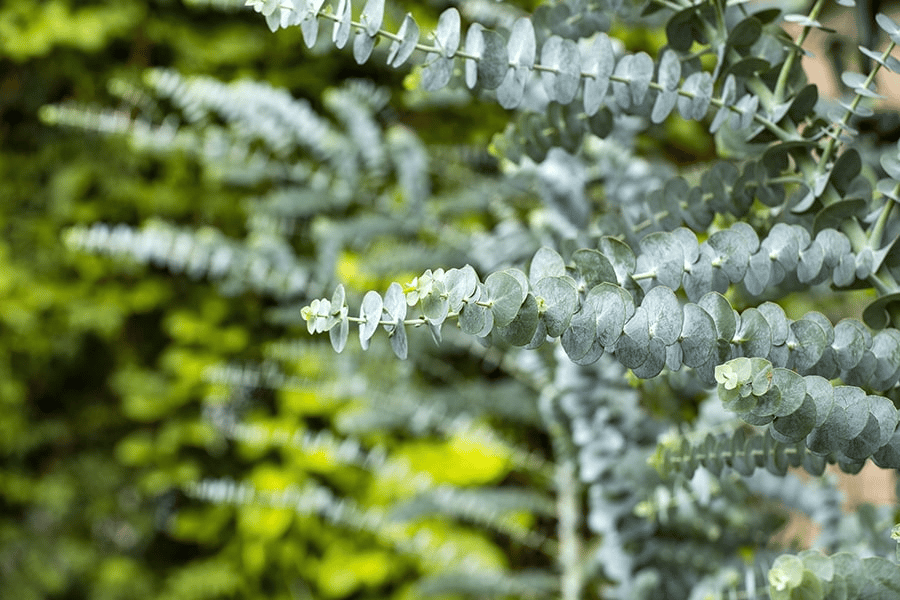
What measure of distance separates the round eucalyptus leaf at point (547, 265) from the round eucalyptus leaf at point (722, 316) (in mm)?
64

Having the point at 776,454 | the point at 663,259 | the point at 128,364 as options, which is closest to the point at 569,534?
the point at 776,454

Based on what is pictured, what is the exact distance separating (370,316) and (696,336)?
Result: 0.14m

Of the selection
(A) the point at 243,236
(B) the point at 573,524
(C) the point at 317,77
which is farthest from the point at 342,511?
(C) the point at 317,77

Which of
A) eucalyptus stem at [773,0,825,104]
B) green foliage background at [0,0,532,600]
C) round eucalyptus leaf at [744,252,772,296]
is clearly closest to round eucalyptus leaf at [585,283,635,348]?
round eucalyptus leaf at [744,252,772,296]

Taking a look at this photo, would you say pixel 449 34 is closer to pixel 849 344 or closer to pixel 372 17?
pixel 372 17

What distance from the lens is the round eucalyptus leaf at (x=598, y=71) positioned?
424 mm

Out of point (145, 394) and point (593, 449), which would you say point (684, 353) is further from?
point (145, 394)

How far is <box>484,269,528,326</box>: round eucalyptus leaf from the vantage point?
30cm

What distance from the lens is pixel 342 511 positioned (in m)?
0.90

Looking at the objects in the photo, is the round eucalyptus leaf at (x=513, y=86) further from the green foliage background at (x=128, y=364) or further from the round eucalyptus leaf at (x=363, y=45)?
the green foliage background at (x=128, y=364)

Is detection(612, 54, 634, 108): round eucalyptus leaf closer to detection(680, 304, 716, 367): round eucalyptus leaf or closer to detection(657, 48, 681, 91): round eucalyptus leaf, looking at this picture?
detection(657, 48, 681, 91): round eucalyptus leaf

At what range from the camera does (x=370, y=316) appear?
0.31m

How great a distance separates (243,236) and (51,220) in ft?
1.19

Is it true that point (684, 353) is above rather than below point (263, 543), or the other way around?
above
